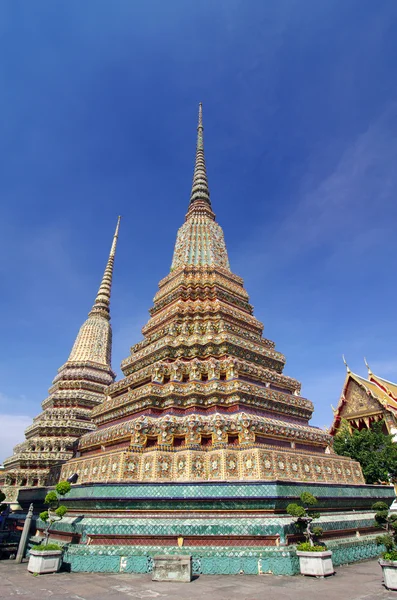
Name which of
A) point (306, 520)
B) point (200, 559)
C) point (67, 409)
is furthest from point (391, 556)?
point (67, 409)

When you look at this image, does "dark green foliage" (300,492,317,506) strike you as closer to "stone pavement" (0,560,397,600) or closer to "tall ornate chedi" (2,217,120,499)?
"stone pavement" (0,560,397,600)

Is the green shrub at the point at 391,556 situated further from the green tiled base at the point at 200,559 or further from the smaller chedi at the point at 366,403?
the smaller chedi at the point at 366,403

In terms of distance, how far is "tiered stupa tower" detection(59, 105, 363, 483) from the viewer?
11.0 metres

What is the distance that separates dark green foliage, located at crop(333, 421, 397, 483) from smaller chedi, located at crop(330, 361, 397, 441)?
7.32m

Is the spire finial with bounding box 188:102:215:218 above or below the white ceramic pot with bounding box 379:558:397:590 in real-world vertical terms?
above

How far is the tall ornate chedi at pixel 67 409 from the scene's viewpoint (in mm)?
21344

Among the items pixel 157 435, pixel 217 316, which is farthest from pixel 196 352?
pixel 157 435

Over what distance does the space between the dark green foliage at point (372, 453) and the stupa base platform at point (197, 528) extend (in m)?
12.8

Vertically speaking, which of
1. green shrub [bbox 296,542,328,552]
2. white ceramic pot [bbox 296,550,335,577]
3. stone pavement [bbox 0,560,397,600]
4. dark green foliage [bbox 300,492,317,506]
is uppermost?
dark green foliage [bbox 300,492,317,506]

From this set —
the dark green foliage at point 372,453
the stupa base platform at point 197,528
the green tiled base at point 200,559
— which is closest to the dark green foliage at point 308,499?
the stupa base platform at point 197,528

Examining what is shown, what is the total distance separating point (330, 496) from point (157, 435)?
18.4ft

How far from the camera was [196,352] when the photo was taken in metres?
14.6

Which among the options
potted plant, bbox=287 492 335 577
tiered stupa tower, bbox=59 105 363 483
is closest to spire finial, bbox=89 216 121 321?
tiered stupa tower, bbox=59 105 363 483

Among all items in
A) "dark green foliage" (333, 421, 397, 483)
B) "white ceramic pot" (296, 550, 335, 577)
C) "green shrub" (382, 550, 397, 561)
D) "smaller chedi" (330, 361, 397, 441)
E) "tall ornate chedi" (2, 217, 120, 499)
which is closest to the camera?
"green shrub" (382, 550, 397, 561)
